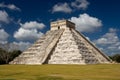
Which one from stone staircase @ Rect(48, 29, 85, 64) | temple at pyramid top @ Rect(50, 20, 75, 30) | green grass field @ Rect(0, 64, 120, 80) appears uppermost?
temple at pyramid top @ Rect(50, 20, 75, 30)

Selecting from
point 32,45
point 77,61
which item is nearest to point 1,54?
point 32,45

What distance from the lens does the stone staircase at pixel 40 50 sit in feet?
182

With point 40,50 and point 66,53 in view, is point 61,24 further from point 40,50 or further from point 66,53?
point 66,53

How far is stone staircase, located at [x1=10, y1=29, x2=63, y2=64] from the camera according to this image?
55375 mm

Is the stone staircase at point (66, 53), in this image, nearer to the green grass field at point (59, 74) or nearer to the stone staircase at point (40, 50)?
the stone staircase at point (40, 50)

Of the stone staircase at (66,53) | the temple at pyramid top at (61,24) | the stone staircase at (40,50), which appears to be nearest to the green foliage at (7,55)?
the stone staircase at (40,50)

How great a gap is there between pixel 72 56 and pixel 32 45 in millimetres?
14242

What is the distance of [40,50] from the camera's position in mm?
58250

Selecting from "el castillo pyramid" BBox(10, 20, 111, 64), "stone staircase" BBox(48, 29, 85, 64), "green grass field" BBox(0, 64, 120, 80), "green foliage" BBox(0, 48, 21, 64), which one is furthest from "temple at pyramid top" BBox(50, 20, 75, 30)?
"green grass field" BBox(0, 64, 120, 80)

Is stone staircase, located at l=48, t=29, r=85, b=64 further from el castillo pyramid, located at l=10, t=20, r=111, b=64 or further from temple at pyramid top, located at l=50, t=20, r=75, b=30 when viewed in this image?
temple at pyramid top, located at l=50, t=20, r=75, b=30

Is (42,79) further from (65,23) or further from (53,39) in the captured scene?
(65,23)

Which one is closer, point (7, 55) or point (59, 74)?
point (59, 74)

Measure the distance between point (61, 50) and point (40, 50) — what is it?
5.07 metres

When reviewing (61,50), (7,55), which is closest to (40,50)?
(61,50)
